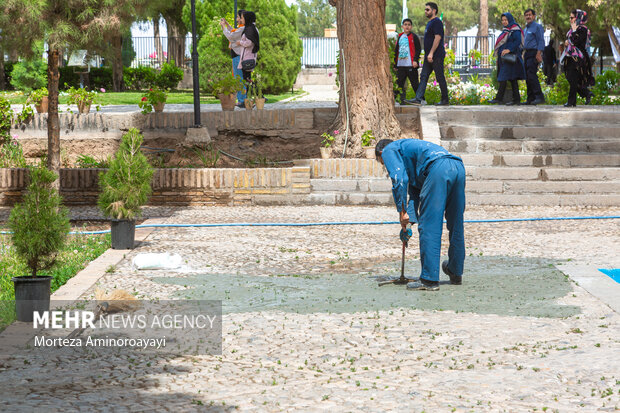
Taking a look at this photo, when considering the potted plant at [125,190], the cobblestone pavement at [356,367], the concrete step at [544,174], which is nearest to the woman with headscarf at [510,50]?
the concrete step at [544,174]

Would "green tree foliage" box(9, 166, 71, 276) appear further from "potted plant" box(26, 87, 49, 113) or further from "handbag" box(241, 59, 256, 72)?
"handbag" box(241, 59, 256, 72)

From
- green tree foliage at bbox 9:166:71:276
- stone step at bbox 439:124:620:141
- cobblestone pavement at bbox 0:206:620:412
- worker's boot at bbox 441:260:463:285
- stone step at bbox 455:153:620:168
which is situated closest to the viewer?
cobblestone pavement at bbox 0:206:620:412

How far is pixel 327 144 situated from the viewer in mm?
13062

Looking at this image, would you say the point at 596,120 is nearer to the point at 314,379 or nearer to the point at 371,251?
the point at 371,251

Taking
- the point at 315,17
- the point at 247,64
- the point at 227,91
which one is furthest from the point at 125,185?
the point at 315,17

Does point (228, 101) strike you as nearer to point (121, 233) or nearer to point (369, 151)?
point (369, 151)

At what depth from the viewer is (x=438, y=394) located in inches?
175

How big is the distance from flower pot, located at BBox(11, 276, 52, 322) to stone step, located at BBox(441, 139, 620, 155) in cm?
797

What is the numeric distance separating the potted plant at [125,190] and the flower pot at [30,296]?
2628 mm

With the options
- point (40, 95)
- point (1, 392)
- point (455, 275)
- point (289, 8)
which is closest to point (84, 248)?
point (455, 275)

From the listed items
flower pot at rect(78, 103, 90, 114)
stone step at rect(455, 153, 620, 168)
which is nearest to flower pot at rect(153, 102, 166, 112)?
flower pot at rect(78, 103, 90, 114)

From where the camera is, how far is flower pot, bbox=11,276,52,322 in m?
5.88

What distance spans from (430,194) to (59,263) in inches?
115

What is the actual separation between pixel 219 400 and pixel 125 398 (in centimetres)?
47
